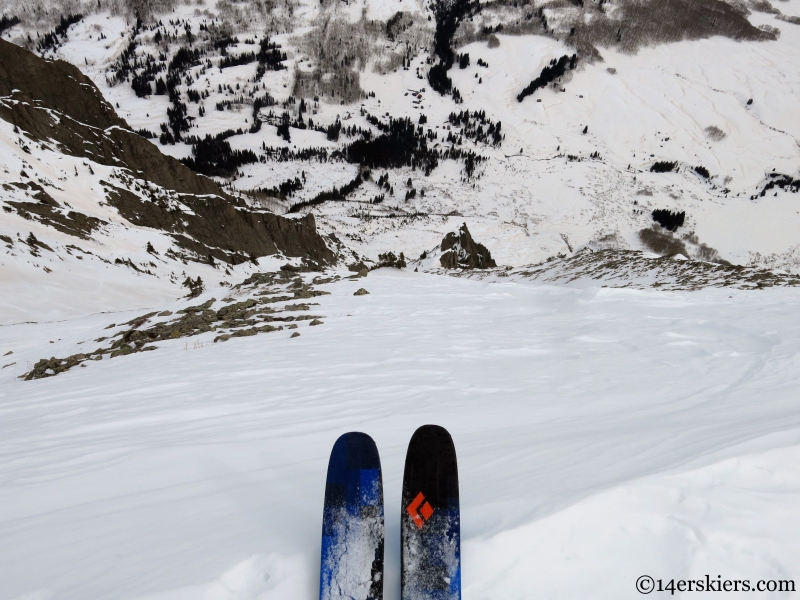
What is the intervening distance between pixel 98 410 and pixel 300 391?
2.37 meters

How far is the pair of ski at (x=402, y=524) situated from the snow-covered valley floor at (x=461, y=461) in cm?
12

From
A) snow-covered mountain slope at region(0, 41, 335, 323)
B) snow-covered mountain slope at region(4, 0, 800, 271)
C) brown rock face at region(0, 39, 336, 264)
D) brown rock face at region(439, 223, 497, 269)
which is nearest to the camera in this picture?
snow-covered mountain slope at region(0, 41, 335, 323)

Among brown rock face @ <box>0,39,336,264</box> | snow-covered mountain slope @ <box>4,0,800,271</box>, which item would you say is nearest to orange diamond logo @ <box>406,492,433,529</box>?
brown rock face @ <box>0,39,336,264</box>

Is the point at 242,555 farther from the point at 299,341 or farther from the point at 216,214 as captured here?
the point at 216,214

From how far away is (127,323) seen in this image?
11.5m

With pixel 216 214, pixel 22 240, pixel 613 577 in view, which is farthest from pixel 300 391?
pixel 216 214

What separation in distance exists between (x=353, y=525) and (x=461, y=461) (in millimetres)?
995

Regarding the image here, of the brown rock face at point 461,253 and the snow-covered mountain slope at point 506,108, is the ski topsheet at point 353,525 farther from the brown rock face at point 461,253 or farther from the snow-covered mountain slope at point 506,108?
A: the snow-covered mountain slope at point 506,108

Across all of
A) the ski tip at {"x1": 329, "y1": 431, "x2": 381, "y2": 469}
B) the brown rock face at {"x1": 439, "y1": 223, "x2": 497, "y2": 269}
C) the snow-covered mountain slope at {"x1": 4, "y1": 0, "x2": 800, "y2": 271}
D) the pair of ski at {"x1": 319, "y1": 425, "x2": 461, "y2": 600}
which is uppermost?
the snow-covered mountain slope at {"x1": 4, "y1": 0, "x2": 800, "y2": 271}

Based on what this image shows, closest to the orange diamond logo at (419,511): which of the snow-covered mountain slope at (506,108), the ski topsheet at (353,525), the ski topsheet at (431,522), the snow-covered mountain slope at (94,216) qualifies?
the ski topsheet at (431,522)

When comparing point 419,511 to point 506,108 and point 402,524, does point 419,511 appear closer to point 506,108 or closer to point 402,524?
point 402,524

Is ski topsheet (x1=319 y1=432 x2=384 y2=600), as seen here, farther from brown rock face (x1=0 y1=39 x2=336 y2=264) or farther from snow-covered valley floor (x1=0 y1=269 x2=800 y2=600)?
brown rock face (x1=0 y1=39 x2=336 y2=264)

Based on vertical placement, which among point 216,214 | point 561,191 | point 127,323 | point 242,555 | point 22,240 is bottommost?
point 242,555

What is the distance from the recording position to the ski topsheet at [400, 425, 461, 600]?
1.62m
